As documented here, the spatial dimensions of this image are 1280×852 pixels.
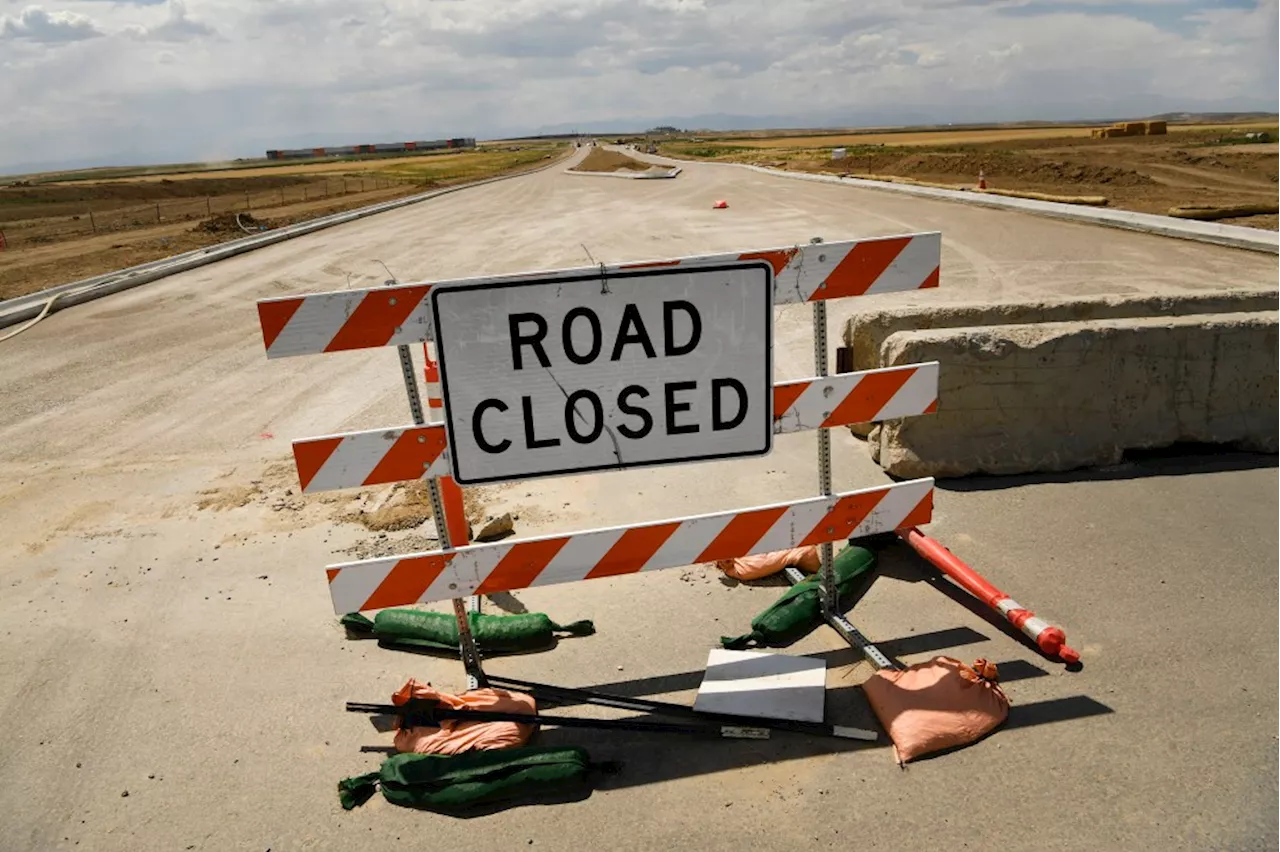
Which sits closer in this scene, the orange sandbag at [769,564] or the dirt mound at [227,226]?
A: the orange sandbag at [769,564]

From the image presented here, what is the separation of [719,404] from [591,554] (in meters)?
0.88

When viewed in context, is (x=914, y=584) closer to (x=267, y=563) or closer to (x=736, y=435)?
(x=736, y=435)

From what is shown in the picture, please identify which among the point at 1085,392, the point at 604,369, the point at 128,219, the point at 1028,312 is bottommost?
the point at 1085,392

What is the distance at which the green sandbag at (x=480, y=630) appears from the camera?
4207 mm

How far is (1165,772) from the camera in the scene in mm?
3145

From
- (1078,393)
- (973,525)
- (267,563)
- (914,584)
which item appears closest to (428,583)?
(267,563)

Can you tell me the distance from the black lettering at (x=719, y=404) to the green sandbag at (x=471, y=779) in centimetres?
147

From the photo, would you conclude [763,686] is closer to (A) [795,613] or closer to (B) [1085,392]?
(A) [795,613]

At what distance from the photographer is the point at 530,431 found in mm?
3494

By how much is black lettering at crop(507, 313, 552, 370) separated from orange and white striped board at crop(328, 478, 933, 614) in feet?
2.63

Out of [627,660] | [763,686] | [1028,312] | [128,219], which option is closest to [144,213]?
[128,219]

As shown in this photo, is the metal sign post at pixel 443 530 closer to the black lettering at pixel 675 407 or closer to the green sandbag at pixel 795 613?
the black lettering at pixel 675 407

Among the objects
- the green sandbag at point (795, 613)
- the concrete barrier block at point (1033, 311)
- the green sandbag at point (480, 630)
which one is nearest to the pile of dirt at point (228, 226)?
the concrete barrier block at point (1033, 311)

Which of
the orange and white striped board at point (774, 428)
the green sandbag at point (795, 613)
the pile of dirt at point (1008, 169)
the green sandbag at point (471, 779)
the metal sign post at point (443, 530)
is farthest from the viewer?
the pile of dirt at point (1008, 169)
